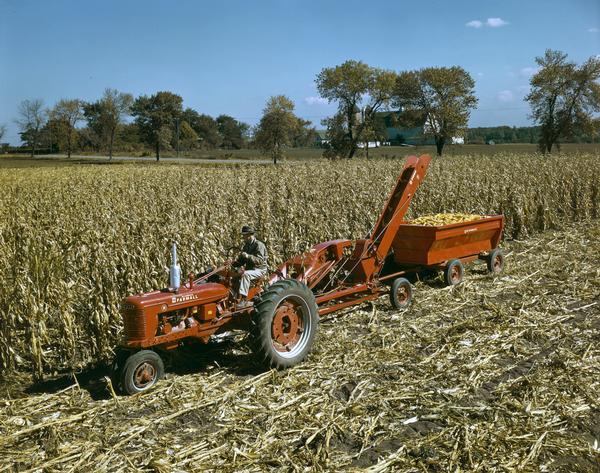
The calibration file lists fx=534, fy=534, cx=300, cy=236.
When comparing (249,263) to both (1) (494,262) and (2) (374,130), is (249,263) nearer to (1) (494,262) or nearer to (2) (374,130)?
(1) (494,262)

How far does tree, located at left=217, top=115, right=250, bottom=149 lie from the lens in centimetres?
10594

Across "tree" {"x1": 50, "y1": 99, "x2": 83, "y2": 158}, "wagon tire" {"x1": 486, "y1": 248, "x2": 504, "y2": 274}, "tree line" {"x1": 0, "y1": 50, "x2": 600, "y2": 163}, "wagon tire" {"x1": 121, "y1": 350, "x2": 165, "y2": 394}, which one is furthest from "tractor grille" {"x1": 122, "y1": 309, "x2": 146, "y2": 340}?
"tree" {"x1": 50, "y1": 99, "x2": 83, "y2": 158}

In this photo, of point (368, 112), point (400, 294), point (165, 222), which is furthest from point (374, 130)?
point (400, 294)

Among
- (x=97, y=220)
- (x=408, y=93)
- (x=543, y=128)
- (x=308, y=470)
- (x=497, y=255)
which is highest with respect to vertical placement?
(x=408, y=93)

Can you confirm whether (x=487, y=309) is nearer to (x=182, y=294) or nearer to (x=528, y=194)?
(x=182, y=294)

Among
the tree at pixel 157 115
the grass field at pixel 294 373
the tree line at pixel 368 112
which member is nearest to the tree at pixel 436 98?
the tree line at pixel 368 112

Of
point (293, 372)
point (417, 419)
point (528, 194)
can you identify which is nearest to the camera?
point (417, 419)

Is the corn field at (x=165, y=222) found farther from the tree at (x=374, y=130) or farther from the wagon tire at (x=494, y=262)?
the tree at (x=374, y=130)

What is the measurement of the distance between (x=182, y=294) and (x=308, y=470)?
7.58 ft

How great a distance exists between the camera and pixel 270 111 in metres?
51.7

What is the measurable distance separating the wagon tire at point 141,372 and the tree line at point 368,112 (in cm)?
4487

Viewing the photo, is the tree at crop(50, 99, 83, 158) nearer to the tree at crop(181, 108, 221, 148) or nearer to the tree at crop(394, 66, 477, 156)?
the tree at crop(181, 108, 221, 148)

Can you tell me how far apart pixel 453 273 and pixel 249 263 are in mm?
4355

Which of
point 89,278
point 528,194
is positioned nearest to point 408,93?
point 528,194
